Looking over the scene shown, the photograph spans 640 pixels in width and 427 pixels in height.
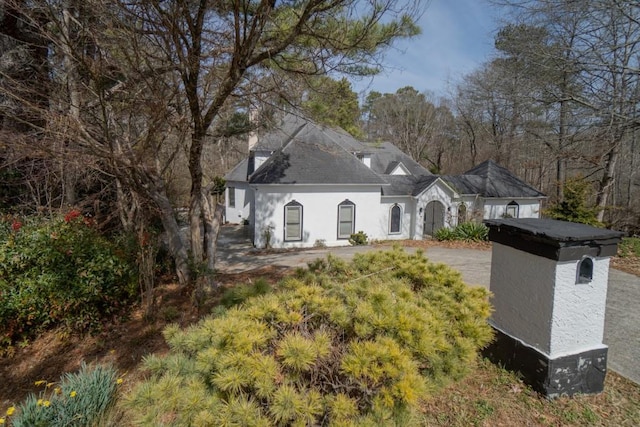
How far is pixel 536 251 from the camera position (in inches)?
127

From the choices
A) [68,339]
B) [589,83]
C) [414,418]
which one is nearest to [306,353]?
[414,418]

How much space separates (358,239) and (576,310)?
39.7 feet

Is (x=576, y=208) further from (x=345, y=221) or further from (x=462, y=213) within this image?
(x=345, y=221)

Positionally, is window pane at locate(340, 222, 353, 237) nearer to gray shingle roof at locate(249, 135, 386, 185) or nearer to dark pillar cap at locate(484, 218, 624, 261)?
gray shingle roof at locate(249, 135, 386, 185)

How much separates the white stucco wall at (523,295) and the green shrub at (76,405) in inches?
162

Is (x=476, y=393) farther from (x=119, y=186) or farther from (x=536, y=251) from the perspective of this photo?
(x=119, y=186)

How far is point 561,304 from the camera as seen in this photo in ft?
10.3

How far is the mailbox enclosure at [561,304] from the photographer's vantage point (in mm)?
3080

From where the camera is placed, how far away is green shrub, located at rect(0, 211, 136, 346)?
503 cm

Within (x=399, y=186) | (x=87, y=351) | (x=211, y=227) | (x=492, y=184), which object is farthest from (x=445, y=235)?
(x=87, y=351)

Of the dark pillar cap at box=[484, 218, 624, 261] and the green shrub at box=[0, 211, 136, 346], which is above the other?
the dark pillar cap at box=[484, 218, 624, 261]

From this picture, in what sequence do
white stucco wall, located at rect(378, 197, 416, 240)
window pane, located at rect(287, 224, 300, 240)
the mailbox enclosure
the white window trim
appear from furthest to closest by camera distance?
the white window trim, white stucco wall, located at rect(378, 197, 416, 240), window pane, located at rect(287, 224, 300, 240), the mailbox enclosure

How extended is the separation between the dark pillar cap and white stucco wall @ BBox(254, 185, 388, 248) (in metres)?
11.6

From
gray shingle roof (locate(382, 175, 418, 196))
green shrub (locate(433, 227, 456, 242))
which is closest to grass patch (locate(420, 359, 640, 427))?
green shrub (locate(433, 227, 456, 242))
